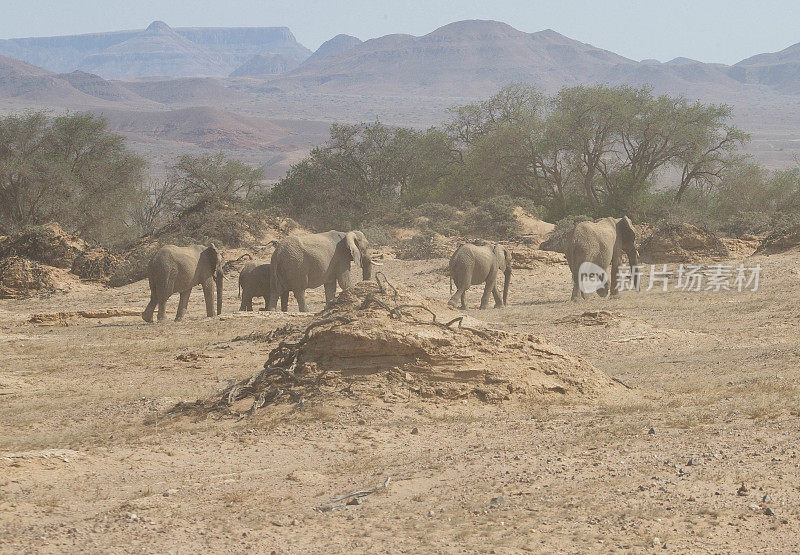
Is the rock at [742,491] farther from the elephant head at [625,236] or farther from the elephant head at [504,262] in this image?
the elephant head at [625,236]

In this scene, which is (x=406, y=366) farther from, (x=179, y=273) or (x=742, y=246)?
(x=742, y=246)

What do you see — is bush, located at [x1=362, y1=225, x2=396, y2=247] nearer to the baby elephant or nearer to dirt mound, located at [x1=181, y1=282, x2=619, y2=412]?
the baby elephant

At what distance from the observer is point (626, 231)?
61.1ft

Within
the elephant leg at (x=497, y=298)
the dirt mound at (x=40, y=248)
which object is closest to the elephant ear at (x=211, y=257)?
the elephant leg at (x=497, y=298)

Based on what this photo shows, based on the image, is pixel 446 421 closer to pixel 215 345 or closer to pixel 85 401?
pixel 85 401

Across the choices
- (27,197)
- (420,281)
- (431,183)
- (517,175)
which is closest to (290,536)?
(420,281)

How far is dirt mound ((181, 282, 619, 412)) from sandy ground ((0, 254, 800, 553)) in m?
0.24

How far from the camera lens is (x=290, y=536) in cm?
531

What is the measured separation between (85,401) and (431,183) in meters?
31.0

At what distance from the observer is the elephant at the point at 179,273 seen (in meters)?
15.5

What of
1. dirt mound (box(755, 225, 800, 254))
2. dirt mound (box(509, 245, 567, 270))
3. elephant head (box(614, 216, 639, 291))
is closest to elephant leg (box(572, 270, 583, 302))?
elephant head (box(614, 216, 639, 291))

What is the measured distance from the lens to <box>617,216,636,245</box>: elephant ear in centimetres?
1859

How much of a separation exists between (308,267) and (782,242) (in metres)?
13.2

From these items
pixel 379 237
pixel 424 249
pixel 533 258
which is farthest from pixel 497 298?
pixel 379 237
